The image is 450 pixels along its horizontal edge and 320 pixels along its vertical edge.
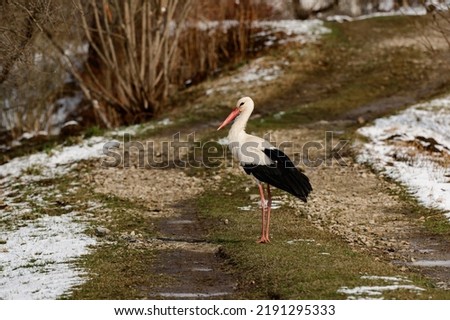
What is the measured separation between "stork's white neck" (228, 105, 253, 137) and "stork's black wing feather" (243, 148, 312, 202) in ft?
1.96

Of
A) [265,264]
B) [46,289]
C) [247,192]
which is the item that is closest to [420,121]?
[247,192]

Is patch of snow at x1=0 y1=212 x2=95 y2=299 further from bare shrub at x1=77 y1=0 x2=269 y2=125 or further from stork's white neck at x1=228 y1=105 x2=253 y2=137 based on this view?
bare shrub at x1=77 y1=0 x2=269 y2=125

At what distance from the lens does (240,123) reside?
12.4 meters

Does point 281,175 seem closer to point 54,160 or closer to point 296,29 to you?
point 54,160

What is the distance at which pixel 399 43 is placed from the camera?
31.8 m

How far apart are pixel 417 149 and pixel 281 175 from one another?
8.17m

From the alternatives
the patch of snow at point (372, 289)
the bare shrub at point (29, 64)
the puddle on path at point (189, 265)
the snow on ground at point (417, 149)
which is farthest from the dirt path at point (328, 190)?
the bare shrub at point (29, 64)

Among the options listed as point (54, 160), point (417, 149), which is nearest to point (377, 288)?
point (417, 149)

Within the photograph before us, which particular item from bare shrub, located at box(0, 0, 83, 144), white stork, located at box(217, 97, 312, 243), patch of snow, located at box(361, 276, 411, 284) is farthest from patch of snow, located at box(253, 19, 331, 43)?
patch of snow, located at box(361, 276, 411, 284)

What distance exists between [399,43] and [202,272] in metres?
23.0

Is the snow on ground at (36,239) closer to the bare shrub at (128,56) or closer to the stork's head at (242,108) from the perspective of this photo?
the stork's head at (242,108)

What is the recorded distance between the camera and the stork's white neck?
1215 cm

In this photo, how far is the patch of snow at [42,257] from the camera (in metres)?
9.77
